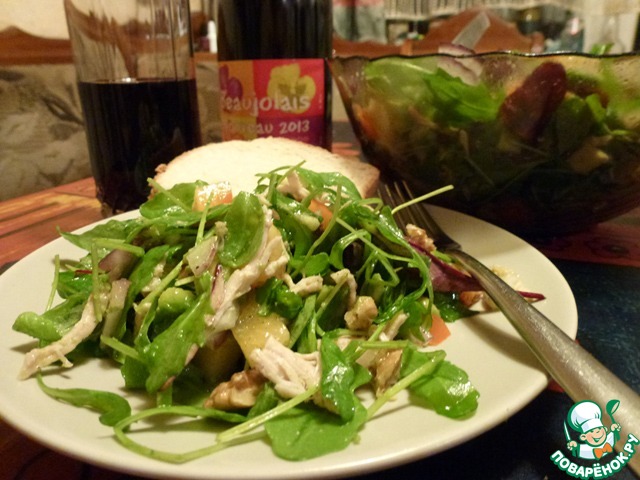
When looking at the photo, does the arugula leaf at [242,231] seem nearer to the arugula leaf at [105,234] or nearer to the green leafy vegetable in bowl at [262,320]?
the green leafy vegetable in bowl at [262,320]

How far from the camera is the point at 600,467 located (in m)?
0.50

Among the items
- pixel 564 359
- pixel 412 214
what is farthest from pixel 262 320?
pixel 412 214

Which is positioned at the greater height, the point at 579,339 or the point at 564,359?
the point at 564,359

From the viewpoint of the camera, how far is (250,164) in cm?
117

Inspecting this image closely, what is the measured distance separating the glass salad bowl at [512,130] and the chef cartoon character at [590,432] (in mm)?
526

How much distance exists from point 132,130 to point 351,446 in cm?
108

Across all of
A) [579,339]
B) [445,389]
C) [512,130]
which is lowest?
[579,339]

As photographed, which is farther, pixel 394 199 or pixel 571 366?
pixel 394 199

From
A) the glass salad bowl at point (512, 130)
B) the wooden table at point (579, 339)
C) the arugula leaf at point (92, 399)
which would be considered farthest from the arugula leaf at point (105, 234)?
the glass salad bowl at point (512, 130)

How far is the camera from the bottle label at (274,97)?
132 centimetres

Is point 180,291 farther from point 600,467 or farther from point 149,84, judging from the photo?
point 149,84

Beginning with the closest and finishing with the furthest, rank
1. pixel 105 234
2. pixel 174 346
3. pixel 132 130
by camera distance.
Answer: pixel 174 346 → pixel 105 234 → pixel 132 130

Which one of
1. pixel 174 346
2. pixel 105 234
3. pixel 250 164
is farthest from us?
pixel 250 164

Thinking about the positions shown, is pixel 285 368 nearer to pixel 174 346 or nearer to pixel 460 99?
pixel 174 346
